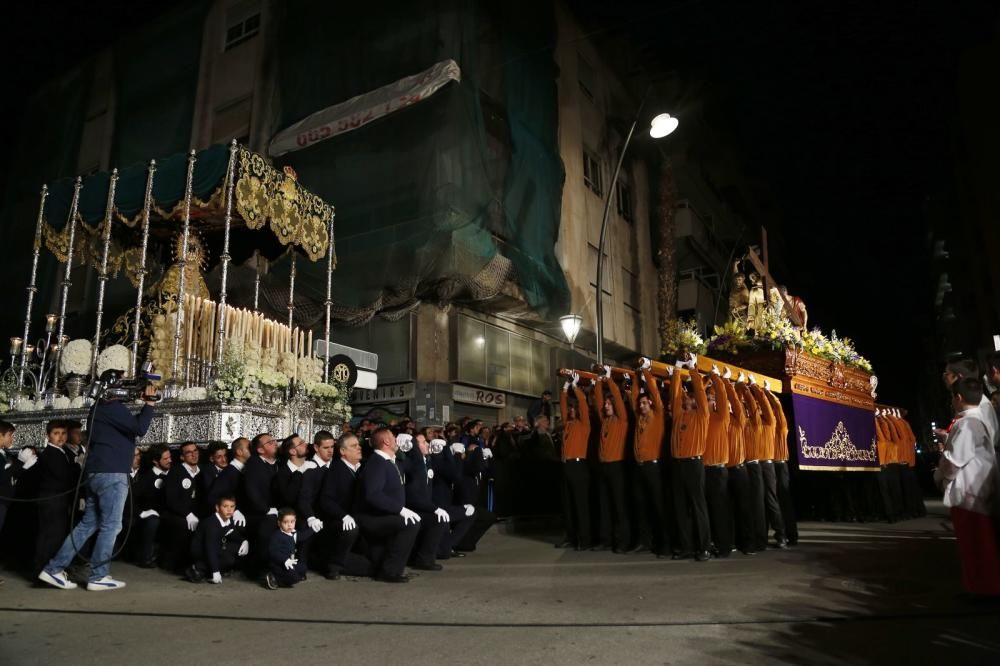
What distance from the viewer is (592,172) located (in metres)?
24.9

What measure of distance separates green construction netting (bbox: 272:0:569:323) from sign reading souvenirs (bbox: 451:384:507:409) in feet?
8.20

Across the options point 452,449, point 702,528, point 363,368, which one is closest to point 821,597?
point 702,528

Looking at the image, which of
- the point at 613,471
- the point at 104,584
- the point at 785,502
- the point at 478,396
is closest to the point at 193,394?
the point at 104,584

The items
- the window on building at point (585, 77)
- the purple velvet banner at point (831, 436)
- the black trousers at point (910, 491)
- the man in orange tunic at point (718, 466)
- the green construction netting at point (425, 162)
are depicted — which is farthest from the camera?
the window on building at point (585, 77)

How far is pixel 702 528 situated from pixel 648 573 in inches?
49.7

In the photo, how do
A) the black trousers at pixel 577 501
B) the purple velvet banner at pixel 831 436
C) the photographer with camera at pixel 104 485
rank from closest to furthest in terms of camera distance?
the photographer with camera at pixel 104 485
the black trousers at pixel 577 501
the purple velvet banner at pixel 831 436

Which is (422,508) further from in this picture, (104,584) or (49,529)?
(49,529)

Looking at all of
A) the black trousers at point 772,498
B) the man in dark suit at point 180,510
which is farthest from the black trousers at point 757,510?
the man in dark suit at point 180,510

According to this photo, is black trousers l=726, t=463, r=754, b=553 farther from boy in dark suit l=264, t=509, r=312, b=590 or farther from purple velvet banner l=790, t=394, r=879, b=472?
boy in dark suit l=264, t=509, r=312, b=590

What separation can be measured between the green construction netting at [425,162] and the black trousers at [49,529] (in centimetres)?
1113

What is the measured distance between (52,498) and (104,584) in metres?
1.06

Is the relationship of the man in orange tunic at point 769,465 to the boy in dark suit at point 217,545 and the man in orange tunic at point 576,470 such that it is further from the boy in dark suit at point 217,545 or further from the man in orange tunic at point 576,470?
the boy in dark suit at point 217,545

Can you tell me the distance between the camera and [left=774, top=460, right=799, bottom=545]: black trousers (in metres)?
8.80

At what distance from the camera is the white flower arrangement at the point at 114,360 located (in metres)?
10.0
